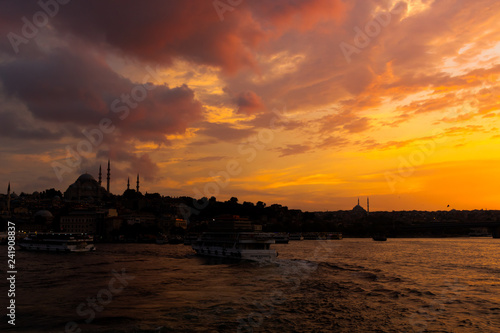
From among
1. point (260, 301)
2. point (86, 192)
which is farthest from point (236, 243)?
point (86, 192)

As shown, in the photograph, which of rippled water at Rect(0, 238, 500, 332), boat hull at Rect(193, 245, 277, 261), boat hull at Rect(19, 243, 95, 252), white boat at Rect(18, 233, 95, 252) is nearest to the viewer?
rippled water at Rect(0, 238, 500, 332)

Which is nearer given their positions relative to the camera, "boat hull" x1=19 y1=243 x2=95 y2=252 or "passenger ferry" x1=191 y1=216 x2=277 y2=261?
"passenger ferry" x1=191 y1=216 x2=277 y2=261

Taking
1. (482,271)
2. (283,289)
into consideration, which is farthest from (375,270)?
(283,289)

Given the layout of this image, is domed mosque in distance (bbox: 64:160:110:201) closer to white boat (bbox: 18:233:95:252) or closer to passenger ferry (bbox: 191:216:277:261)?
white boat (bbox: 18:233:95:252)

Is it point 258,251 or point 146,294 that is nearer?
point 146,294

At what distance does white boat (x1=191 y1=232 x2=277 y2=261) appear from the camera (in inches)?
2264

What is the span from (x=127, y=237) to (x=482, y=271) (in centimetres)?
11235

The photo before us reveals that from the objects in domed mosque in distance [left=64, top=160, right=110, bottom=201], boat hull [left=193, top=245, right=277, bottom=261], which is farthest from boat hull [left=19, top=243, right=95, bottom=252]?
domed mosque in distance [left=64, top=160, right=110, bottom=201]

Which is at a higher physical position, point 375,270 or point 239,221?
point 239,221

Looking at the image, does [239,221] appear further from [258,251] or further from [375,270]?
[375,270]

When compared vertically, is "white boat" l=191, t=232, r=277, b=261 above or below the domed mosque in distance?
Result: below

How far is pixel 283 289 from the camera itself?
30.8m

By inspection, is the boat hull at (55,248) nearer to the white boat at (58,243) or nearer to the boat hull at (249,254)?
the white boat at (58,243)

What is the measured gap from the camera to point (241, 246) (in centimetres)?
5850
